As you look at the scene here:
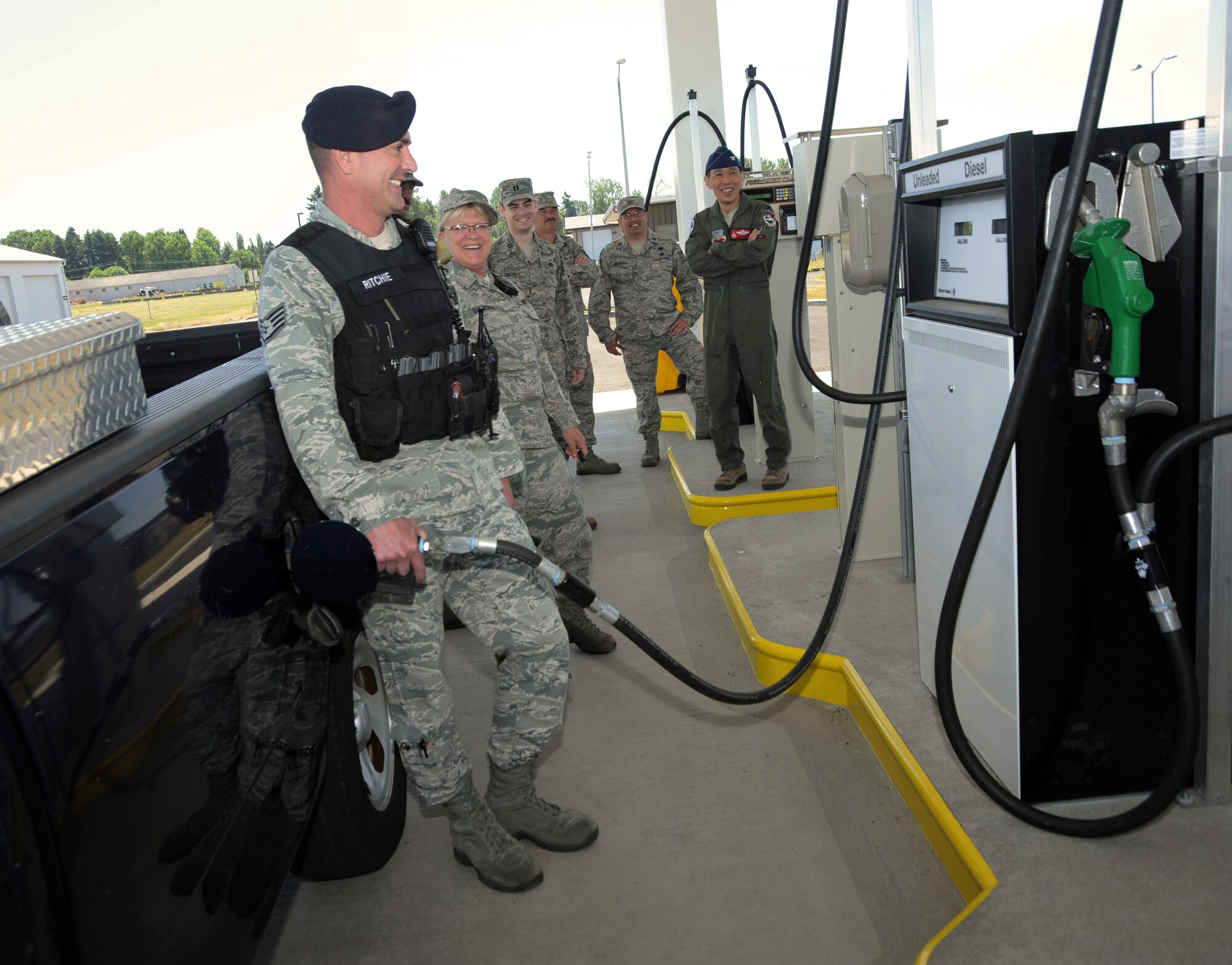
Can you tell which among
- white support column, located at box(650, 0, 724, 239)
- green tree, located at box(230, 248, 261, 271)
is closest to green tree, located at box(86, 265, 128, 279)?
green tree, located at box(230, 248, 261, 271)

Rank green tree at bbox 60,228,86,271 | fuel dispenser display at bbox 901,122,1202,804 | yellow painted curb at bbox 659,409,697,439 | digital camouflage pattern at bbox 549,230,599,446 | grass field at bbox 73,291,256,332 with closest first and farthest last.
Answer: fuel dispenser display at bbox 901,122,1202,804 < grass field at bbox 73,291,256,332 < green tree at bbox 60,228,86,271 < digital camouflage pattern at bbox 549,230,599,446 < yellow painted curb at bbox 659,409,697,439

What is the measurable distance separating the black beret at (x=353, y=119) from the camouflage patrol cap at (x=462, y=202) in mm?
1450

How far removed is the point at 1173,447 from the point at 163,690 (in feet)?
6.22

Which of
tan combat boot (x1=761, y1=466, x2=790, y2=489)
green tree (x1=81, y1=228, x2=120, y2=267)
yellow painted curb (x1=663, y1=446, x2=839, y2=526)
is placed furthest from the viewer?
tan combat boot (x1=761, y1=466, x2=790, y2=489)

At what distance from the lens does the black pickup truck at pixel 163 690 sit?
1.06 metres

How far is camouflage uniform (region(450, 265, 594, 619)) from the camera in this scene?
407cm

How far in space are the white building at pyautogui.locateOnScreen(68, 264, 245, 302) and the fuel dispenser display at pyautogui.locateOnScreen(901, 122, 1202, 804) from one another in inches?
116

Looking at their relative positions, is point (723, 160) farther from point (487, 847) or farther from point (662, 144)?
point (487, 847)

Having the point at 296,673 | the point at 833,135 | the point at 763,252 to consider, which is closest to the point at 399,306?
the point at 296,673

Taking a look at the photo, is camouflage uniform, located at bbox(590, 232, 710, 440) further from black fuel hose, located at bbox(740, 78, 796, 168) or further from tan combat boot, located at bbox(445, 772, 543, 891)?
tan combat boot, located at bbox(445, 772, 543, 891)

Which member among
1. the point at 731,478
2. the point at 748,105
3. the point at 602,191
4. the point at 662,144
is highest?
the point at 602,191

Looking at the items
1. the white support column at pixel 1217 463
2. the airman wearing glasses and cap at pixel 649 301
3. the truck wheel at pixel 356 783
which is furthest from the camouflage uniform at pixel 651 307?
the white support column at pixel 1217 463

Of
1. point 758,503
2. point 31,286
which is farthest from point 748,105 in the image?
point 31,286

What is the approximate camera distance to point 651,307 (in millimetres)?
7258
